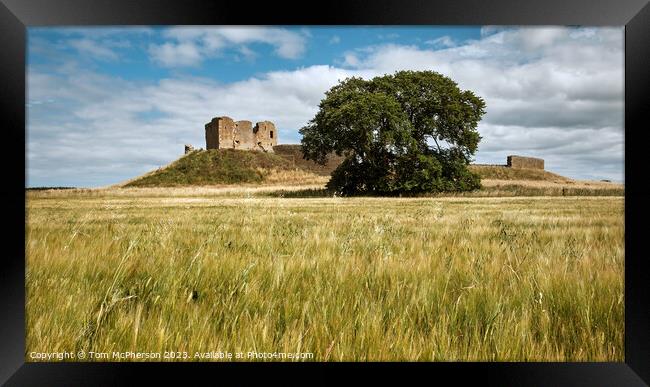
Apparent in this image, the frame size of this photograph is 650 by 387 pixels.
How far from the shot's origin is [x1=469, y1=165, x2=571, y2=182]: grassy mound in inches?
1167

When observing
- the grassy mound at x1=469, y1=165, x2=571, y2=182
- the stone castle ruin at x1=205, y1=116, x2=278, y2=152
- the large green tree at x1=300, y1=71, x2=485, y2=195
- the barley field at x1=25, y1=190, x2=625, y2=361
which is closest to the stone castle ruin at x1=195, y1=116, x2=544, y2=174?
the stone castle ruin at x1=205, y1=116, x2=278, y2=152

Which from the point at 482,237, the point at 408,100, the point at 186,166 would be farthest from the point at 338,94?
the point at 186,166

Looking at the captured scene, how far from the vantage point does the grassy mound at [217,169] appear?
4703 cm

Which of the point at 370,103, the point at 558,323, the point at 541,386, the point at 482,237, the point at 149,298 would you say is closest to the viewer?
the point at 541,386

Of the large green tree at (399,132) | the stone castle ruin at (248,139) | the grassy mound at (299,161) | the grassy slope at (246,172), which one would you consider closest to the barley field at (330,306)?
the large green tree at (399,132)

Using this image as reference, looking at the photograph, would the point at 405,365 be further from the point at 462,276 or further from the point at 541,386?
the point at 462,276

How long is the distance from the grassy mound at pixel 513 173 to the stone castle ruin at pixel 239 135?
→ 121ft

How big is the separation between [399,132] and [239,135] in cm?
4317

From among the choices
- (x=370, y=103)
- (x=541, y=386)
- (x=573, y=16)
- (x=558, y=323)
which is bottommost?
(x=541, y=386)

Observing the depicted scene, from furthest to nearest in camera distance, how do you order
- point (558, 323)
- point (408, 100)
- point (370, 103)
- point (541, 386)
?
point (408, 100) → point (370, 103) → point (558, 323) → point (541, 386)

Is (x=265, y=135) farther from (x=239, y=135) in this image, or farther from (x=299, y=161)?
(x=299, y=161)

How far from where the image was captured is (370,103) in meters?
24.4

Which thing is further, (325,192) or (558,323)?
(325,192)

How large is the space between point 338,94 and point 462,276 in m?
24.6
